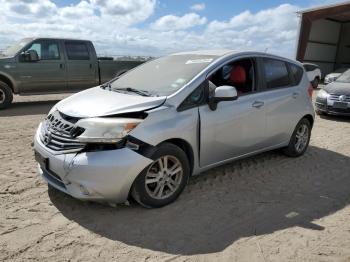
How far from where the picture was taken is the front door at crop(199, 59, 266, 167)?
14.5 ft

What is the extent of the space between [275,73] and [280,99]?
408mm

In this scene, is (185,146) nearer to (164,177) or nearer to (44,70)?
(164,177)

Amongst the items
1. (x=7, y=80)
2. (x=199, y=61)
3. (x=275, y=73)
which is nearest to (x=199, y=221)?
(x=199, y=61)

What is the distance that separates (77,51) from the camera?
11.3 m

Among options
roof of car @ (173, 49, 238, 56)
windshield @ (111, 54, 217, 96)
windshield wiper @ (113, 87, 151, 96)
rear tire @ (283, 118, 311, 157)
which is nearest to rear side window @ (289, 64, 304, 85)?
rear tire @ (283, 118, 311, 157)

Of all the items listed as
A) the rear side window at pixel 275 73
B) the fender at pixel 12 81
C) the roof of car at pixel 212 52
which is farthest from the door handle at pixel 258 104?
the fender at pixel 12 81

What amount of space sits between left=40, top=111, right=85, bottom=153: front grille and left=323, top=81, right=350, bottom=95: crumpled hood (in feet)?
27.4

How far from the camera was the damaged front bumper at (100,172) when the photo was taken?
11.8 ft

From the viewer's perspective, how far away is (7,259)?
3084 mm

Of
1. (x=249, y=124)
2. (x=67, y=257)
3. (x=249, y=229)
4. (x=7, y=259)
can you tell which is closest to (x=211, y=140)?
(x=249, y=124)

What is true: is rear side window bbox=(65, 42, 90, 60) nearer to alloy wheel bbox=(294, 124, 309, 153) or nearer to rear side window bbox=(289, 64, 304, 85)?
rear side window bbox=(289, 64, 304, 85)

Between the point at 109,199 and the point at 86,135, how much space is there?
682 millimetres

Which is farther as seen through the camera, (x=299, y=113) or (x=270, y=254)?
(x=299, y=113)

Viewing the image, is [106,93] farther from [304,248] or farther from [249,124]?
[304,248]
